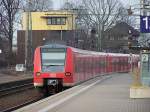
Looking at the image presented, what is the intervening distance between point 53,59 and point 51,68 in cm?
60

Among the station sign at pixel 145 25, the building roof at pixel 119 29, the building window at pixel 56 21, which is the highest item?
the building window at pixel 56 21

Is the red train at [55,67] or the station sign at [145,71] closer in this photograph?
the station sign at [145,71]

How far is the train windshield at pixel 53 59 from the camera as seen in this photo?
30156 millimetres

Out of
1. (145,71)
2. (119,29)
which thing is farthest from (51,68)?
(119,29)

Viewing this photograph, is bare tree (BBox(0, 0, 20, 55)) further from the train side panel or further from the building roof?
the train side panel

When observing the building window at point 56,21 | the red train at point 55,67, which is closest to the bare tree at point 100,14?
the building window at point 56,21

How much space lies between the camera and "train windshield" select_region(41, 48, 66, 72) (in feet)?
98.9

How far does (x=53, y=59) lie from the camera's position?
30.4m

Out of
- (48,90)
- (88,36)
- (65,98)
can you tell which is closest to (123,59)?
(88,36)

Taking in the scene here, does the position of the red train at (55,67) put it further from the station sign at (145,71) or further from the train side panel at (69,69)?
the station sign at (145,71)

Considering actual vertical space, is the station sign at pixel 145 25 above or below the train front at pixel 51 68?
above

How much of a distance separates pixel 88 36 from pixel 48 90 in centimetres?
6781

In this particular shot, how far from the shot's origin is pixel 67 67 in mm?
30172

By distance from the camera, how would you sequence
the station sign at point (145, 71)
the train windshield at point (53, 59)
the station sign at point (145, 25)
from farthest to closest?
the train windshield at point (53, 59)
the station sign at point (145, 71)
the station sign at point (145, 25)
